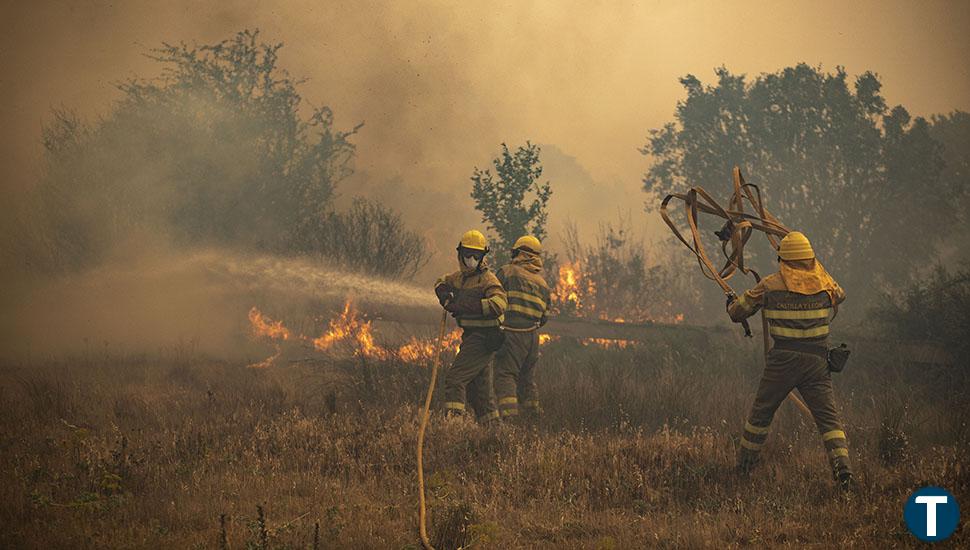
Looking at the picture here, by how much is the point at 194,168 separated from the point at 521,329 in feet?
35.7

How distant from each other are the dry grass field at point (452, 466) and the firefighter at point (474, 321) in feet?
1.93

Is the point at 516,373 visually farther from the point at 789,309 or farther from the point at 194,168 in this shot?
the point at 194,168

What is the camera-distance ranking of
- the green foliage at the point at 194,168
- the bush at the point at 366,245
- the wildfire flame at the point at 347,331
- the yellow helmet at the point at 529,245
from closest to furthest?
1. the yellow helmet at the point at 529,245
2. the wildfire flame at the point at 347,331
3. the bush at the point at 366,245
4. the green foliage at the point at 194,168

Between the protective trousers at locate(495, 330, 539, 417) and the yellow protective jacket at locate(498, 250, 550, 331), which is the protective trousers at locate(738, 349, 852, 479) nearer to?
the protective trousers at locate(495, 330, 539, 417)

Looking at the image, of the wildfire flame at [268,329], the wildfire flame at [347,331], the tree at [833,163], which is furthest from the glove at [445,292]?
the tree at [833,163]

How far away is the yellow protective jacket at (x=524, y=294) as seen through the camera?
977 cm

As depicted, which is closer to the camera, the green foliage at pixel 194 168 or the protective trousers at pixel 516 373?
the protective trousers at pixel 516 373

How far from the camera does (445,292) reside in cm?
909

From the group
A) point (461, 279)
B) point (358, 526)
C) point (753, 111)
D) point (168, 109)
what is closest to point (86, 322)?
point (168, 109)

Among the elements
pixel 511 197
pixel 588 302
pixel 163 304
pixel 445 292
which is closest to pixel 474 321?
pixel 445 292

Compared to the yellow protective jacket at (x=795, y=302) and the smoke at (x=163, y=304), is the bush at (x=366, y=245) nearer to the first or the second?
the smoke at (x=163, y=304)

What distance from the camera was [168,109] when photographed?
18.4 metres

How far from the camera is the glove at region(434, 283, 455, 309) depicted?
904 cm

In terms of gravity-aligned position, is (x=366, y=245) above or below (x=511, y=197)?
below
